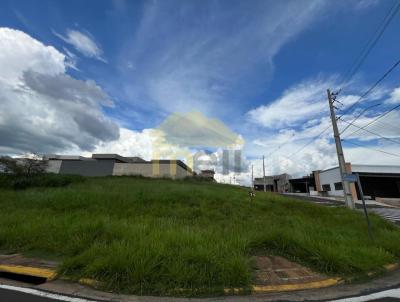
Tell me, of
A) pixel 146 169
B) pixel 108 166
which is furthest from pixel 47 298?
pixel 108 166

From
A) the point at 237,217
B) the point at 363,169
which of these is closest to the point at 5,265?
the point at 237,217

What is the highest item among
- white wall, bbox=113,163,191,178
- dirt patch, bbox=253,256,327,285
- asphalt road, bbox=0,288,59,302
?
white wall, bbox=113,163,191,178

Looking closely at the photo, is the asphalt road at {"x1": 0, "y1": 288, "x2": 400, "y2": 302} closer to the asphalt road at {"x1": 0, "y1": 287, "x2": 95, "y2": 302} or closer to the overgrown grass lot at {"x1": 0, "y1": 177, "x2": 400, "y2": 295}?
the asphalt road at {"x1": 0, "y1": 287, "x2": 95, "y2": 302}

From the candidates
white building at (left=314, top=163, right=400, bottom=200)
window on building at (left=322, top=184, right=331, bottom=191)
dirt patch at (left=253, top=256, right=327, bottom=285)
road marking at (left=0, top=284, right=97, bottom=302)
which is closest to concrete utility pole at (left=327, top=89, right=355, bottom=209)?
dirt patch at (left=253, top=256, right=327, bottom=285)

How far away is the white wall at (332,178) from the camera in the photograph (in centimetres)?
3438

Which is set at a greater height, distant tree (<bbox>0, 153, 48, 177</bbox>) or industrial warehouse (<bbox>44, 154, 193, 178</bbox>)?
industrial warehouse (<bbox>44, 154, 193, 178</bbox>)

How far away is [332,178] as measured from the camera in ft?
120

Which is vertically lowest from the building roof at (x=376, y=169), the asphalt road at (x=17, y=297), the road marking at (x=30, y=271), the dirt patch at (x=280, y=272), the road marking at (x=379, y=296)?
the asphalt road at (x=17, y=297)

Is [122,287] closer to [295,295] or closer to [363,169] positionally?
[295,295]

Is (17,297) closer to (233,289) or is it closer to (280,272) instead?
(233,289)

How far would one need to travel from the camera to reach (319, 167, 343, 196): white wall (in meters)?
34.4

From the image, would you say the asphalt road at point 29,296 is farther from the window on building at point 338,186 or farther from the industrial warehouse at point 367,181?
the window on building at point 338,186

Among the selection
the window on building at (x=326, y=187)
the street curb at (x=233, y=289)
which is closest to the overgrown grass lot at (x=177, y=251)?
→ the street curb at (x=233, y=289)

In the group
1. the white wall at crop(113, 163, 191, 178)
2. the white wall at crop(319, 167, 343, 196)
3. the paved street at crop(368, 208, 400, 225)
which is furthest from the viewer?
the white wall at crop(113, 163, 191, 178)
